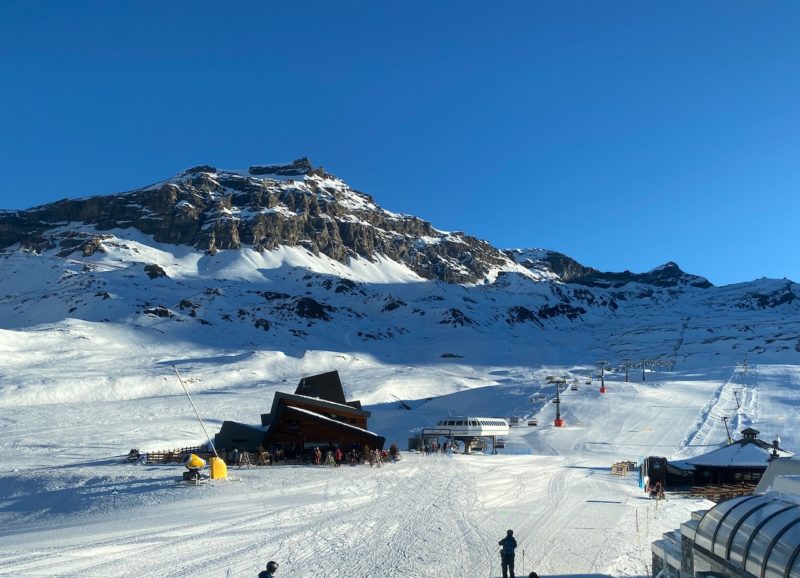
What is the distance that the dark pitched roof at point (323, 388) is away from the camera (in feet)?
145

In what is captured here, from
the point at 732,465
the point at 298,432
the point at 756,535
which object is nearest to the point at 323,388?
the point at 298,432

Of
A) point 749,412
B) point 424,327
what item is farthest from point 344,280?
point 749,412

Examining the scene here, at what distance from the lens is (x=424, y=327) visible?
166 m

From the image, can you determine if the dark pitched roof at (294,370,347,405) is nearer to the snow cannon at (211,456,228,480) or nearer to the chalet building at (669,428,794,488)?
the snow cannon at (211,456,228,480)

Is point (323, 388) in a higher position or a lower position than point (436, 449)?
higher

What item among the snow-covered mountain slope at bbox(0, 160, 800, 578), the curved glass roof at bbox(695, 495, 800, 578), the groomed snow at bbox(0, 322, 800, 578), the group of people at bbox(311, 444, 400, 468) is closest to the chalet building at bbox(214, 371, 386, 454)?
the group of people at bbox(311, 444, 400, 468)

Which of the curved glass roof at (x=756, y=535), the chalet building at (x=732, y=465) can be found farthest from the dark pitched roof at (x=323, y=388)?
the curved glass roof at (x=756, y=535)

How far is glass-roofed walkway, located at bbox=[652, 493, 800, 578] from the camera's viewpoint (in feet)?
27.9

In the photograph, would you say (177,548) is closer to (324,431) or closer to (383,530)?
(383,530)

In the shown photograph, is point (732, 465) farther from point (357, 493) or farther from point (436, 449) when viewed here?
point (357, 493)

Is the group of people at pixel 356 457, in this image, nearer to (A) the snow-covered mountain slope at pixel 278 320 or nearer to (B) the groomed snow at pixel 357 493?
(B) the groomed snow at pixel 357 493

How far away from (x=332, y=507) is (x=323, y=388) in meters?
23.4

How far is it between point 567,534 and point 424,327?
147561mm

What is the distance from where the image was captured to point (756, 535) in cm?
912
